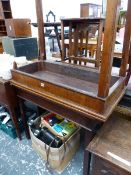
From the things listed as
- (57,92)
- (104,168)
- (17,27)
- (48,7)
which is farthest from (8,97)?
(48,7)

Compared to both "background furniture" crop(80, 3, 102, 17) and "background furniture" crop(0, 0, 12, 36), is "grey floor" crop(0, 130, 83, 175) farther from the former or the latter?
"background furniture" crop(80, 3, 102, 17)

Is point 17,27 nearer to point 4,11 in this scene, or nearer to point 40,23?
point 40,23

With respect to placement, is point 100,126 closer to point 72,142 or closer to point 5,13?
point 72,142

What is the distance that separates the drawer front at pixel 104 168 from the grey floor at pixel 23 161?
422 mm

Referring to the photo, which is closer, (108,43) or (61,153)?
(108,43)

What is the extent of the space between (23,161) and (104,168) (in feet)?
2.68

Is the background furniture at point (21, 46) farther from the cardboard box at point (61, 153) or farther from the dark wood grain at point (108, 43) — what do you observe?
the dark wood grain at point (108, 43)

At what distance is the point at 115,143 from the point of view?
34.7 inches

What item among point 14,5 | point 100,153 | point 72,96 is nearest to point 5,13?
point 14,5

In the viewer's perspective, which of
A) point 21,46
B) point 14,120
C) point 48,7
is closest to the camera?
point 14,120

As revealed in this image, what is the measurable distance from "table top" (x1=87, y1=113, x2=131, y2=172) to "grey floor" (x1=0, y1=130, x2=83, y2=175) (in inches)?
21.1

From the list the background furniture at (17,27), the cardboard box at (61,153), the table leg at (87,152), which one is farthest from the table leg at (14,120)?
the background furniture at (17,27)

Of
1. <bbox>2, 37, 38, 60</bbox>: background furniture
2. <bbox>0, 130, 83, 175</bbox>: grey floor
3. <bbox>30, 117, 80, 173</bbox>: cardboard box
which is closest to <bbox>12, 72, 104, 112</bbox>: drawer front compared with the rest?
<bbox>30, 117, 80, 173</bbox>: cardboard box

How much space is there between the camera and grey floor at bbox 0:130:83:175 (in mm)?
1271
